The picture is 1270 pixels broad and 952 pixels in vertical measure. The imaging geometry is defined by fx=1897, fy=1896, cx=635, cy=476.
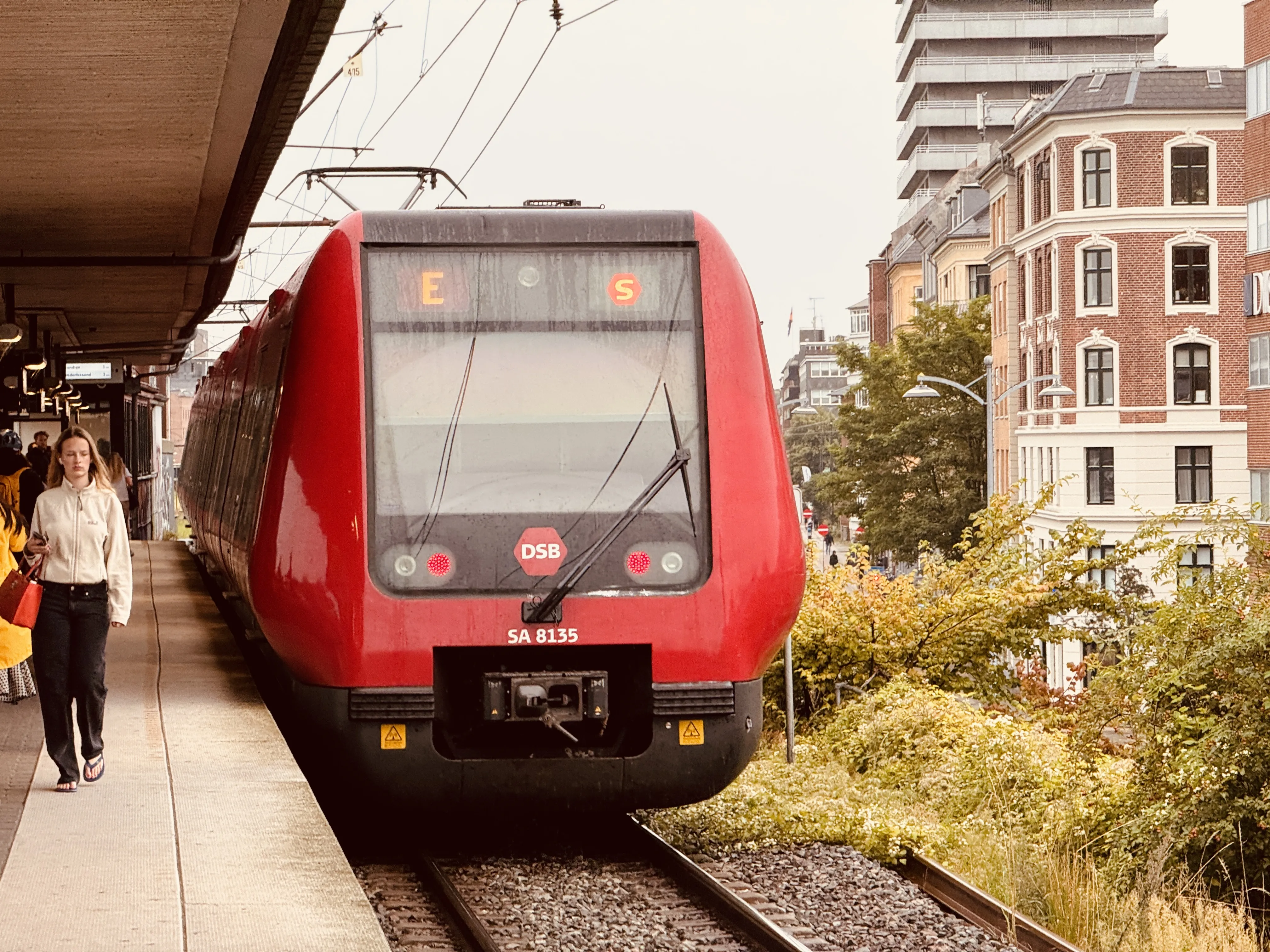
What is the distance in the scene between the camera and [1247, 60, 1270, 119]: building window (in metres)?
41.9

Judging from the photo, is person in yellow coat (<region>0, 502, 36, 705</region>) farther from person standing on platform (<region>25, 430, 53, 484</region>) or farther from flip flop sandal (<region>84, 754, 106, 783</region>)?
person standing on platform (<region>25, 430, 53, 484</region>)

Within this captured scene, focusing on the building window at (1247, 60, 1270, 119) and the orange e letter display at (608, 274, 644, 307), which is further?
the building window at (1247, 60, 1270, 119)

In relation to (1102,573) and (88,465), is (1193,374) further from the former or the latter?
(88,465)

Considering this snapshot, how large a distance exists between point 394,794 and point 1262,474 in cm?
3838

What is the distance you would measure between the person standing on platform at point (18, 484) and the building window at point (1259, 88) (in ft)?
112

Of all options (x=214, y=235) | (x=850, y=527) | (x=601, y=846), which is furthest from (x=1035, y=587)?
(x=850, y=527)

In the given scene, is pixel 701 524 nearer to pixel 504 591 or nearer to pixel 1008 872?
pixel 504 591

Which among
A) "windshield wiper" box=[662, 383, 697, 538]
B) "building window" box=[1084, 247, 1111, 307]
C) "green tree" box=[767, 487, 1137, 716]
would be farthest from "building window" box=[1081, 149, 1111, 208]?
"windshield wiper" box=[662, 383, 697, 538]

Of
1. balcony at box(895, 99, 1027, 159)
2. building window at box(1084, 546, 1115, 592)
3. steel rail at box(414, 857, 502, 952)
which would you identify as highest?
balcony at box(895, 99, 1027, 159)

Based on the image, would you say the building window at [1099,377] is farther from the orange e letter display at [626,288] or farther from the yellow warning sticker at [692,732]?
the yellow warning sticker at [692,732]

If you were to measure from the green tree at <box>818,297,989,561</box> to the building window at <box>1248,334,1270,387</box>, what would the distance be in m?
16.8

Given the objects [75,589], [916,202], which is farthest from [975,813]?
[916,202]

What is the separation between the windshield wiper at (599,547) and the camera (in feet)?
30.0

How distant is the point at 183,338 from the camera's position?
36969 mm
